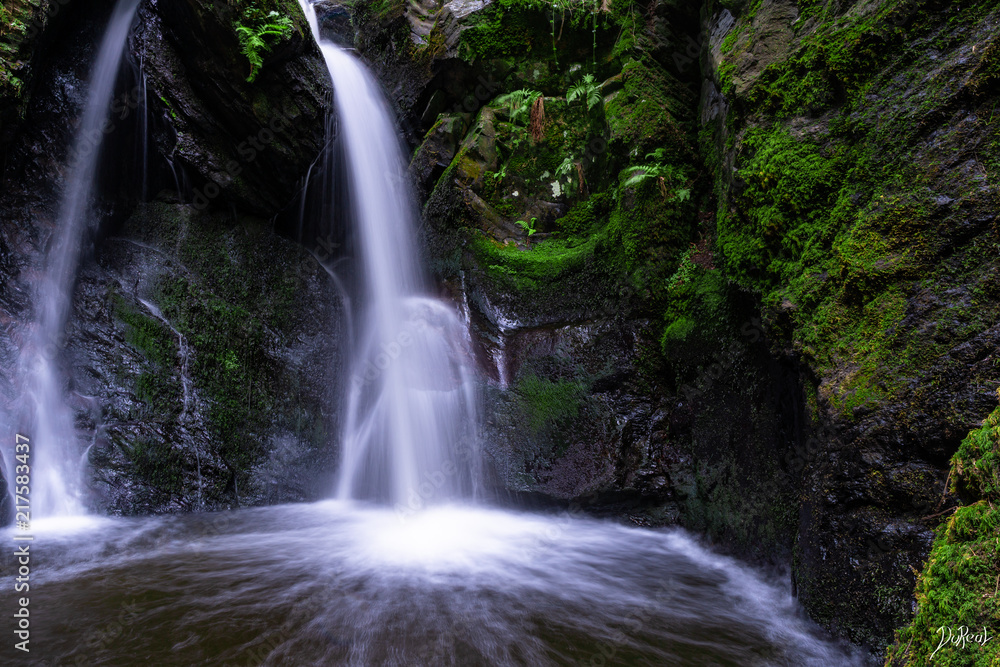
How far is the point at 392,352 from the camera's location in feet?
25.8

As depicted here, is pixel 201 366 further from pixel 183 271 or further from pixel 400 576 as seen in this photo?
pixel 400 576

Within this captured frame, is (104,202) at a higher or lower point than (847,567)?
higher

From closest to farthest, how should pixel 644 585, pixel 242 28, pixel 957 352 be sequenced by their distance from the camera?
pixel 957 352, pixel 644 585, pixel 242 28

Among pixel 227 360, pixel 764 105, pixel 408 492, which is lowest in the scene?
pixel 408 492

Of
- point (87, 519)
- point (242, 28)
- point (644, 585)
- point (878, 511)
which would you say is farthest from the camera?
point (242, 28)

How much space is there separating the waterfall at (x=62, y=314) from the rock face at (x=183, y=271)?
112mm

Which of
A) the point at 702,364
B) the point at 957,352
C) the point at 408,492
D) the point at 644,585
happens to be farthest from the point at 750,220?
the point at 408,492

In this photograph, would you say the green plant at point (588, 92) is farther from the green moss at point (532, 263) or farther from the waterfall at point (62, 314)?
the waterfall at point (62, 314)

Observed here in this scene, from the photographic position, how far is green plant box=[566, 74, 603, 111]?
288 inches

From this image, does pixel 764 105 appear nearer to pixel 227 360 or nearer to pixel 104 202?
pixel 227 360

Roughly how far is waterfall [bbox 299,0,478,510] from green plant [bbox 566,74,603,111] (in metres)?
3.38

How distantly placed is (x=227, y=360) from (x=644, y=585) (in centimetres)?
646

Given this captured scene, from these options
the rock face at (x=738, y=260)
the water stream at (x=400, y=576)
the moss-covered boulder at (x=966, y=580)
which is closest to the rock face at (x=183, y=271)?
the water stream at (x=400, y=576)

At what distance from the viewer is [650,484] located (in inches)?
226
